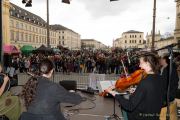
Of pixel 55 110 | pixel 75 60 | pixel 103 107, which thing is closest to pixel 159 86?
pixel 55 110

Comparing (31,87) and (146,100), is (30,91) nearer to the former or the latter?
(31,87)

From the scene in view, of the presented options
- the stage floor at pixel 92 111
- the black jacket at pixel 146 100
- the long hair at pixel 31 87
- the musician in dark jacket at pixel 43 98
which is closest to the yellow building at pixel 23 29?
the stage floor at pixel 92 111

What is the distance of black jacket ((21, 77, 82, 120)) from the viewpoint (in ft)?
12.0

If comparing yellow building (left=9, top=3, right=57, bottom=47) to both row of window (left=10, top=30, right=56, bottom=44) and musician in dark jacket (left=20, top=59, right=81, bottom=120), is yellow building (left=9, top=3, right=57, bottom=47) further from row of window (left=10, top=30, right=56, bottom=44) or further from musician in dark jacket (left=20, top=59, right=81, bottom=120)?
musician in dark jacket (left=20, top=59, right=81, bottom=120)

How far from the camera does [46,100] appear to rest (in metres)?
3.67

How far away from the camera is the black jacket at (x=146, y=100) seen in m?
3.49

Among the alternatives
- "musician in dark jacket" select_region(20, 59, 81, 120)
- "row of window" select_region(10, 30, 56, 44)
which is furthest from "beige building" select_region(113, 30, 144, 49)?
"musician in dark jacket" select_region(20, 59, 81, 120)

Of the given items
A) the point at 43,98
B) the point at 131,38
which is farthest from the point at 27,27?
the point at 43,98

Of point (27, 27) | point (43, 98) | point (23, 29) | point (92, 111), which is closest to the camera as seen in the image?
point (43, 98)

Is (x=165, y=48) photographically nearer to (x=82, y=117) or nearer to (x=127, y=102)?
(x=127, y=102)

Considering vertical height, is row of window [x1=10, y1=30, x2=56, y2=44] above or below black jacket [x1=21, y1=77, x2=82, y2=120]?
above

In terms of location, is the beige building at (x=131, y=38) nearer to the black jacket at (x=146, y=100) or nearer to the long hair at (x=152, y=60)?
the long hair at (x=152, y=60)

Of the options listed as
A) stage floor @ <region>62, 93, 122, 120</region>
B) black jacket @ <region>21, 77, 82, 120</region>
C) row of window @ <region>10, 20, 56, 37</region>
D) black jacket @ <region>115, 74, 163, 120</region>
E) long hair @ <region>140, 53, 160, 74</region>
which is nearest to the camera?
black jacket @ <region>115, 74, 163, 120</region>

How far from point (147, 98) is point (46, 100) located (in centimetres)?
126
